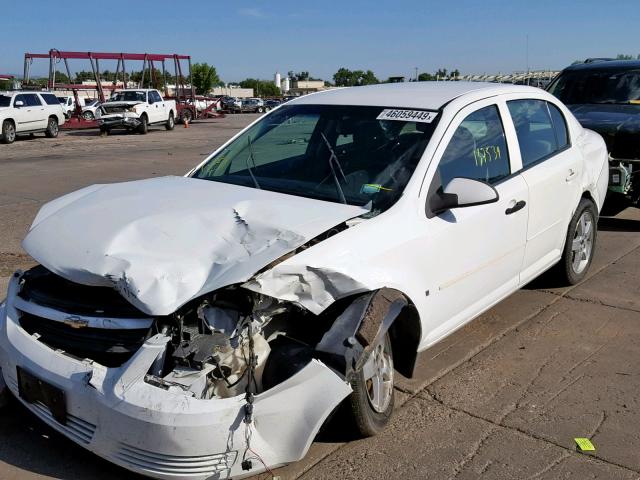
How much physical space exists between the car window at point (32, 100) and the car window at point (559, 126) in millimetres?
22202

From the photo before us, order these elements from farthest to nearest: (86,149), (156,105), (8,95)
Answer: (156,105) → (8,95) → (86,149)

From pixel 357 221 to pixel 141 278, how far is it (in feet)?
3.78

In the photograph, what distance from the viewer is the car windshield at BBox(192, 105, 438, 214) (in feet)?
12.5

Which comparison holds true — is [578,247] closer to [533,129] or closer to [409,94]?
[533,129]

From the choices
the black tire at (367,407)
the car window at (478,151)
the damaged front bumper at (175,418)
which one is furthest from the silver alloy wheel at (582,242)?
the damaged front bumper at (175,418)

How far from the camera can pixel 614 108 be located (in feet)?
28.2

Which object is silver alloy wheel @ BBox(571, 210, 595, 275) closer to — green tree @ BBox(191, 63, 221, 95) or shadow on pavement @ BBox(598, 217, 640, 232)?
shadow on pavement @ BBox(598, 217, 640, 232)

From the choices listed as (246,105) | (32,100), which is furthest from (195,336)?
(246,105)

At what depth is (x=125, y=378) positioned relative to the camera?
2.69 m

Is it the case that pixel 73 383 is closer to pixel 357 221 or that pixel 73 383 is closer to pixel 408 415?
pixel 357 221

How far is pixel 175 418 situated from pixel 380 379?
3.83 feet

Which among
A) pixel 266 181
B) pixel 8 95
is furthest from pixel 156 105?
pixel 266 181

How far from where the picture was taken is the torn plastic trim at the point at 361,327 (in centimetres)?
279

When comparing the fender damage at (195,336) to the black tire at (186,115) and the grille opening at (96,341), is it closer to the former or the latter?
the grille opening at (96,341)
